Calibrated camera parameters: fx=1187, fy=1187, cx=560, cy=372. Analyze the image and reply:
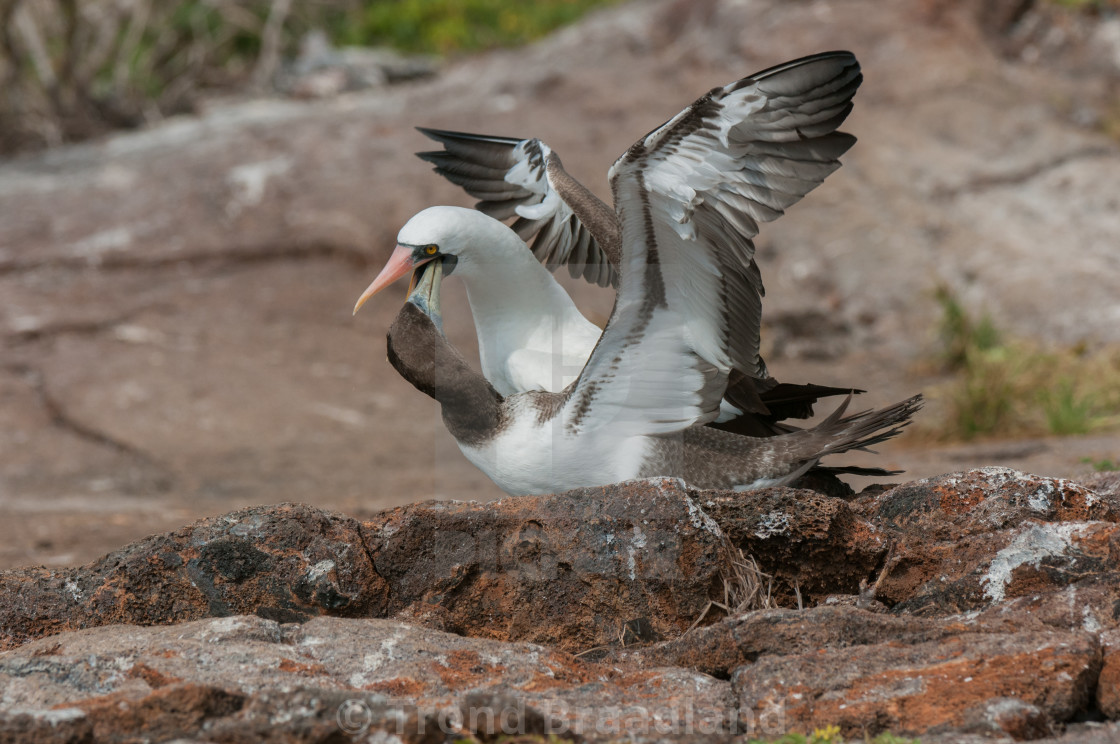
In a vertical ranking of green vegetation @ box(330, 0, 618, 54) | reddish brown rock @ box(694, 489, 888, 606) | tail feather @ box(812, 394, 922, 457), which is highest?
green vegetation @ box(330, 0, 618, 54)

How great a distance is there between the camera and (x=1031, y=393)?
9523 millimetres

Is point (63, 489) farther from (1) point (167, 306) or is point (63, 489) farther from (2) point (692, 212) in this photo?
(2) point (692, 212)

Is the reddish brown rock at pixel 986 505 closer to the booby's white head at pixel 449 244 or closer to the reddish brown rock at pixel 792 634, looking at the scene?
the reddish brown rock at pixel 792 634

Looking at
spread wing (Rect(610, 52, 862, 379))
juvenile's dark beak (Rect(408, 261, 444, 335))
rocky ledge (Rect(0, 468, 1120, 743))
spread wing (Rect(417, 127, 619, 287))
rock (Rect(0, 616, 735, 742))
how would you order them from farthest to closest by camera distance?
spread wing (Rect(417, 127, 619, 287)) → juvenile's dark beak (Rect(408, 261, 444, 335)) → spread wing (Rect(610, 52, 862, 379)) → rocky ledge (Rect(0, 468, 1120, 743)) → rock (Rect(0, 616, 735, 742))

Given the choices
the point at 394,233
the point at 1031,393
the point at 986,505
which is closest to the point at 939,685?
the point at 986,505

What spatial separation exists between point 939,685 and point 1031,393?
23.9ft

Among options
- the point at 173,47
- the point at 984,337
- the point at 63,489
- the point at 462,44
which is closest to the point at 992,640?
the point at 63,489

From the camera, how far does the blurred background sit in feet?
30.4

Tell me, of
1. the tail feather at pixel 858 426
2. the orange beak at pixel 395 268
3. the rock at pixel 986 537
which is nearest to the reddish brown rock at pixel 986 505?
the rock at pixel 986 537

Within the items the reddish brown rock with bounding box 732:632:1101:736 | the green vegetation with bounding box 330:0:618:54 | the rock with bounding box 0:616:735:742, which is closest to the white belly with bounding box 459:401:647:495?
the rock with bounding box 0:616:735:742

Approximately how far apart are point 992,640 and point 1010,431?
663 centimetres

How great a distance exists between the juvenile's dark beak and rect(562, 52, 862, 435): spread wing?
61 cm

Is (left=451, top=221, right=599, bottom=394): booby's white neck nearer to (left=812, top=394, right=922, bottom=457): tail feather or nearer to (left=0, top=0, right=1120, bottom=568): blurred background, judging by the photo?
(left=812, top=394, right=922, bottom=457): tail feather

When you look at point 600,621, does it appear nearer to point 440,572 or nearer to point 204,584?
point 440,572
